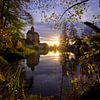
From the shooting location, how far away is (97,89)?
950 centimetres

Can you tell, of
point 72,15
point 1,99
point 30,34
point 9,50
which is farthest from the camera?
point 30,34

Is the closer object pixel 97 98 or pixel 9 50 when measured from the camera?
pixel 97 98

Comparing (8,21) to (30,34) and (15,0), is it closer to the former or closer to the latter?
(15,0)

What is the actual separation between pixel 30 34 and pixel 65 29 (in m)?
115

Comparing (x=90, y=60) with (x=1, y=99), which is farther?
(x=90, y=60)

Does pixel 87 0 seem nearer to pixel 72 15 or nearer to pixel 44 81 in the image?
pixel 72 15

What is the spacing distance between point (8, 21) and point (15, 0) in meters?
3.50

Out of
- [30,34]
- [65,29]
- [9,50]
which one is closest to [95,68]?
[65,29]

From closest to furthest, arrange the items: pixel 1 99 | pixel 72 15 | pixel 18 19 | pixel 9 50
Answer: pixel 1 99 < pixel 72 15 < pixel 9 50 < pixel 18 19

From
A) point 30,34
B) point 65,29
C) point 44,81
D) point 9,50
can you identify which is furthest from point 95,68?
point 30,34

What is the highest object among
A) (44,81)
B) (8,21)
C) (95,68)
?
(8,21)

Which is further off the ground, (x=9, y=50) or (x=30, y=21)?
(x=30, y=21)

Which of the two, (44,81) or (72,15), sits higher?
(72,15)

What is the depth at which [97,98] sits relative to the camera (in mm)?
9109
